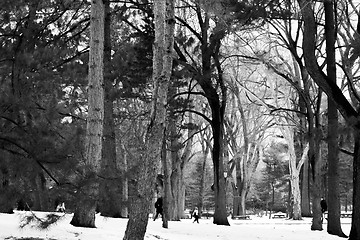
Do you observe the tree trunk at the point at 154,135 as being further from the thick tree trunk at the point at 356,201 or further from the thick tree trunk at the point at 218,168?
the thick tree trunk at the point at 218,168

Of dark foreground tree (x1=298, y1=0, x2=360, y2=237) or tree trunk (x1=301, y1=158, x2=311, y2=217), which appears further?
tree trunk (x1=301, y1=158, x2=311, y2=217)

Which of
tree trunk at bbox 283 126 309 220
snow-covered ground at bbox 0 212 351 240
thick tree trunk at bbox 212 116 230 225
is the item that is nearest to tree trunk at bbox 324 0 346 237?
snow-covered ground at bbox 0 212 351 240

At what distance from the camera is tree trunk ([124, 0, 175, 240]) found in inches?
317

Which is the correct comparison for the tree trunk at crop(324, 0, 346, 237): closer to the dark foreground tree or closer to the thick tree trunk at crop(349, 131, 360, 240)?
the thick tree trunk at crop(349, 131, 360, 240)

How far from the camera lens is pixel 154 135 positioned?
838cm

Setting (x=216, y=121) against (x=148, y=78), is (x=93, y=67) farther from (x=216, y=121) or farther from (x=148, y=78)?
(x=216, y=121)

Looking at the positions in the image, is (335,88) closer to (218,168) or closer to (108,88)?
(108,88)

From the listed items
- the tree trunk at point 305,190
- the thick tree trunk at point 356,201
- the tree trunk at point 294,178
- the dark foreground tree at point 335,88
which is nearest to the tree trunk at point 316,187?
the thick tree trunk at point 356,201

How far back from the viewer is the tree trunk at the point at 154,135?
8.06 m

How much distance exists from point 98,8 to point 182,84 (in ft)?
23.1

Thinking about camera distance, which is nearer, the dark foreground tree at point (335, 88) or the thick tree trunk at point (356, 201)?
the dark foreground tree at point (335, 88)

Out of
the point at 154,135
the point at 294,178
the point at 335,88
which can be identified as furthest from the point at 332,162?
the point at 294,178

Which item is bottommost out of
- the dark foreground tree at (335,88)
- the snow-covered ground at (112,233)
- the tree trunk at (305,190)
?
the snow-covered ground at (112,233)

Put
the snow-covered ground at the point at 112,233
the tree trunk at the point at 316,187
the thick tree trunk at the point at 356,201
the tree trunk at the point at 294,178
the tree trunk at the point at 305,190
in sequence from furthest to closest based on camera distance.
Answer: the tree trunk at the point at 305,190
the tree trunk at the point at 294,178
the tree trunk at the point at 316,187
the thick tree trunk at the point at 356,201
the snow-covered ground at the point at 112,233
